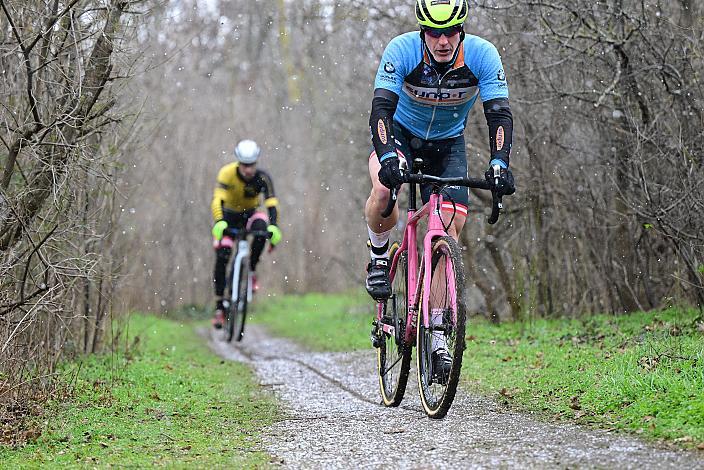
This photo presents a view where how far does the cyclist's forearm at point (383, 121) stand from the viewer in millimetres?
5781

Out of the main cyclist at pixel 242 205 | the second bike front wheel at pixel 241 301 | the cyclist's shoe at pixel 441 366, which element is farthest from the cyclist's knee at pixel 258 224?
the cyclist's shoe at pixel 441 366

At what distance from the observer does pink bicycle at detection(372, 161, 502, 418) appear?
544cm

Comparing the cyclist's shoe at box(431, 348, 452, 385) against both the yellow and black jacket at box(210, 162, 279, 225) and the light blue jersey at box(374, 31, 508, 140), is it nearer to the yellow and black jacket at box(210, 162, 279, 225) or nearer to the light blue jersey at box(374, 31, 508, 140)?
the light blue jersey at box(374, 31, 508, 140)

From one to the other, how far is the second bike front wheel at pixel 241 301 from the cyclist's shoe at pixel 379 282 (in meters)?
6.32

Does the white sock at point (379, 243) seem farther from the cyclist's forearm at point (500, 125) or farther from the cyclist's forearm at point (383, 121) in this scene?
the cyclist's forearm at point (500, 125)

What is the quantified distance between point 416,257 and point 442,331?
2.80 ft

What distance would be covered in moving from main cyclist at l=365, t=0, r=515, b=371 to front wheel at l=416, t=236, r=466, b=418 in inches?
2.3

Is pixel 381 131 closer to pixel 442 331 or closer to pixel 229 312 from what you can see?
pixel 442 331

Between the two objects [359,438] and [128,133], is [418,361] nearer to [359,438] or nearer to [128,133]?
[359,438]

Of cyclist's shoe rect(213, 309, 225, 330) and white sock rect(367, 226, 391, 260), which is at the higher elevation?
white sock rect(367, 226, 391, 260)

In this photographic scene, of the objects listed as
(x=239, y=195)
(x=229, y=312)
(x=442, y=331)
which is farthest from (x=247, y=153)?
(x=442, y=331)

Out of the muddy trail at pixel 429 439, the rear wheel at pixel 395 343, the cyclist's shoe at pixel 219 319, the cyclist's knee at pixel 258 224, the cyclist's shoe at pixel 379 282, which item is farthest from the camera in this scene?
the cyclist's shoe at pixel 219 319

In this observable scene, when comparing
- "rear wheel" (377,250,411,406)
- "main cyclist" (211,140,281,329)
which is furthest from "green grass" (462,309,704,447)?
"main cyclist" (211,140,281,329)

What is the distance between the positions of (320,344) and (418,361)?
6.12 metres
